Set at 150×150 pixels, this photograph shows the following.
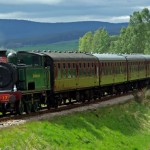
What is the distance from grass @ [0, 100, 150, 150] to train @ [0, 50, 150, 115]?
2.24 metres

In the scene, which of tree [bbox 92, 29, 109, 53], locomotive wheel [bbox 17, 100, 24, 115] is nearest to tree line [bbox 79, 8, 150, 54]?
tree [bbox 92, 29, 109, 53]

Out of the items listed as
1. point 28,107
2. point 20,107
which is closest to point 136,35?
point 28,107

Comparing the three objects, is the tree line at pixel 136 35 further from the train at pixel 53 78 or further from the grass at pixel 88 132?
the grass at pixel 88 132

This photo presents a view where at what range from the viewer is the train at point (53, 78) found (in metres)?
26.1

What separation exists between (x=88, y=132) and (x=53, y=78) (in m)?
5.20

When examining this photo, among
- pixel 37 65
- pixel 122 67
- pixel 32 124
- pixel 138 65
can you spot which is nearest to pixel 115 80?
pixel 122 67

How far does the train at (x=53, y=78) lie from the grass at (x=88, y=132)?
88.3 inches

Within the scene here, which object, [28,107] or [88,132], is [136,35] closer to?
[28,107]

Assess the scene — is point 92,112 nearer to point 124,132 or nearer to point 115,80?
point 124,132

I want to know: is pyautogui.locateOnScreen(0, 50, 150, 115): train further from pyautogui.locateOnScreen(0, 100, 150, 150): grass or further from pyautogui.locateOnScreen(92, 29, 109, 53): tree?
pyautogui.locateOnScreen(92, 29, 109, 53): tree

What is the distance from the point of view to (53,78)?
30.2m

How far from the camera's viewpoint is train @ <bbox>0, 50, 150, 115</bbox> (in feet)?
85.7

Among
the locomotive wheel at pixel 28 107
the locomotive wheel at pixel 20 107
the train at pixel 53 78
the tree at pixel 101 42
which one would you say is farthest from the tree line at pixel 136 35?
the locomotive wheel at pixel 20 107

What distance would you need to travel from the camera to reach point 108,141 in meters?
26.9
